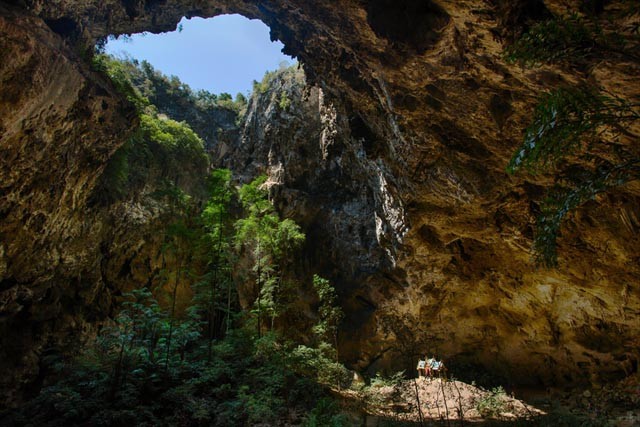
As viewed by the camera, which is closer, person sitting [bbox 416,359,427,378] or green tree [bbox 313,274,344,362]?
green tree [bbox 313,274,344,362]

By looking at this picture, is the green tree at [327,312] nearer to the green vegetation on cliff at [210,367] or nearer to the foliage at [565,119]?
the green vegetation on cliff at [210,367]

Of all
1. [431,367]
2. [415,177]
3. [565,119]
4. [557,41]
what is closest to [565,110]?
[565,119]

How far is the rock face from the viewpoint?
8352mm

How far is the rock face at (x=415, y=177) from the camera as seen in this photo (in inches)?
329

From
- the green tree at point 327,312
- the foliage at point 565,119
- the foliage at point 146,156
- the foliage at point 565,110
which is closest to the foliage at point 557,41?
the foliage at point 565,110

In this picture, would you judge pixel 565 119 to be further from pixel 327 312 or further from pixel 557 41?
pixel 327 312

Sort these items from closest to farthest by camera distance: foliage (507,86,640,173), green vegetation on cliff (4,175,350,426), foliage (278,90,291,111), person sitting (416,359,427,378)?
foliage (507,86,640,173), green vegetation on cliff (4,175,350,426), person sitting (416,359,427,378), foliage (278,90,291,111)

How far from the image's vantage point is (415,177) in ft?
38.7

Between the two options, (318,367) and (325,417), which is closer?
(325,417)

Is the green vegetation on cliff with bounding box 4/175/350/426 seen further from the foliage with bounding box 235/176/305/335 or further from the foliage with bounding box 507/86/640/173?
the foliage with bounding box 507/86/640/173

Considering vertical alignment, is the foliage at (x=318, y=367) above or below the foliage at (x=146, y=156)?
below

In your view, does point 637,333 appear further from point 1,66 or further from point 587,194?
point 1,66

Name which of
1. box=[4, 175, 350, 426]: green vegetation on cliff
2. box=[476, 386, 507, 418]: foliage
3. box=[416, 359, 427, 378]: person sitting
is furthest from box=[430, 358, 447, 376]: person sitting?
box=[4, 175, 350, 426]: green vegetation on cliff

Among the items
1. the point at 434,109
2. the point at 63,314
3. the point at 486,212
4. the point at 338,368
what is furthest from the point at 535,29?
the point at 63,314
